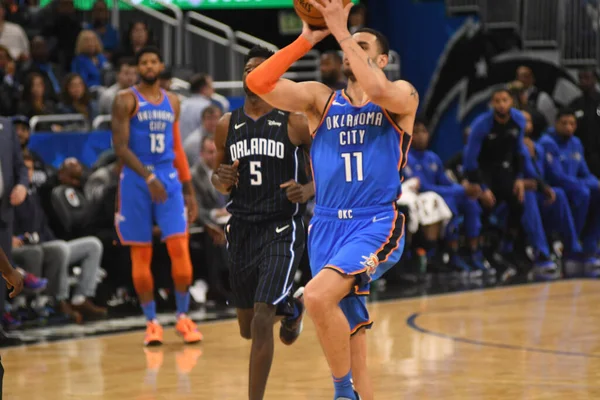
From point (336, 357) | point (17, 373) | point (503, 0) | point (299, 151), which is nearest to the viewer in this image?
point (336, 357)

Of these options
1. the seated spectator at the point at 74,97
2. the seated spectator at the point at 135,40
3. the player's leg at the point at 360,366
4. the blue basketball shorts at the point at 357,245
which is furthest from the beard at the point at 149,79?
the seated spectator at the point at 135,40

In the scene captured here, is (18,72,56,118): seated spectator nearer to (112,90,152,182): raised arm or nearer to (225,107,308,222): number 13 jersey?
(112,90,152,182): raised arm

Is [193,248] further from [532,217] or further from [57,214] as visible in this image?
[532,217]

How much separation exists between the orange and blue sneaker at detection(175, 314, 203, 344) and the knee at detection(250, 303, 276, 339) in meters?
2.82

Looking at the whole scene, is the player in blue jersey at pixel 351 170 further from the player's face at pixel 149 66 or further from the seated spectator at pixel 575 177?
the seated spectator at pixel 575 177

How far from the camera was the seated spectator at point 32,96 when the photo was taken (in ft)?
41.4

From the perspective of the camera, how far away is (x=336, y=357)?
5.67 m

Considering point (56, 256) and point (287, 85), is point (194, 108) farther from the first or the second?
point (287, 85)

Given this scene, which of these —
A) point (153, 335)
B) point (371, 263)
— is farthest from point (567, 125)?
point (371, 263)

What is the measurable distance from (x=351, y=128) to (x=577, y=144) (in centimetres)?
938

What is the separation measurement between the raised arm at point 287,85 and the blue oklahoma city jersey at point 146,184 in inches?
131

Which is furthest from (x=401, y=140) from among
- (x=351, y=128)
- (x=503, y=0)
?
(x=503, y=0)

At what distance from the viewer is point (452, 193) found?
1360cm

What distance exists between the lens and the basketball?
19.1 ft
